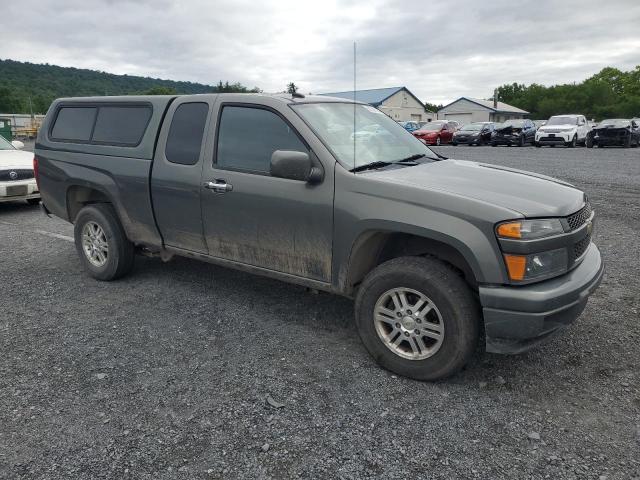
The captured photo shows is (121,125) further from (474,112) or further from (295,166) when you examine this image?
(474,112)

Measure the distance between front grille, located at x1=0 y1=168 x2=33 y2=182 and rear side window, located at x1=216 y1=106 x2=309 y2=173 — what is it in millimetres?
6459

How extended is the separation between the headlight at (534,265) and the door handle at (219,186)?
2131 mm

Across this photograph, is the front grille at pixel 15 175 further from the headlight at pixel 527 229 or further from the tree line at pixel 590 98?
the tree line at pixel 590 98

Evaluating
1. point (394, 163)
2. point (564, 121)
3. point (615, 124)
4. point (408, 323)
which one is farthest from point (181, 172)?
point (564, 121)

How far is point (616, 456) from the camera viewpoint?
98.3 inches

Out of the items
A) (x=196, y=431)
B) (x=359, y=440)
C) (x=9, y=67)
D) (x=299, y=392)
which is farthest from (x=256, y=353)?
(x=9, y=67)

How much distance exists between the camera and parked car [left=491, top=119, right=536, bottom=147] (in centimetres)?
2623

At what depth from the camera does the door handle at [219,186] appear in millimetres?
3889

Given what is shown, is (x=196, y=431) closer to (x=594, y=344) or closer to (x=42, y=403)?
(x=42, y=403)

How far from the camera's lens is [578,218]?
319 cm

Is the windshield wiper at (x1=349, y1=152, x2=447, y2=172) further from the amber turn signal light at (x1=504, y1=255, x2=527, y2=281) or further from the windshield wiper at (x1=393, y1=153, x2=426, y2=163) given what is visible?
the amber turn signal light at (x1=504, y1=255, x2=527, y2=281)

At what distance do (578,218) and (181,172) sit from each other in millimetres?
3045

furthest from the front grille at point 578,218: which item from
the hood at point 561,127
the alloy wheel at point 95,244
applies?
the hood at point 561,127

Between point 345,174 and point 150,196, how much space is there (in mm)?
2027
